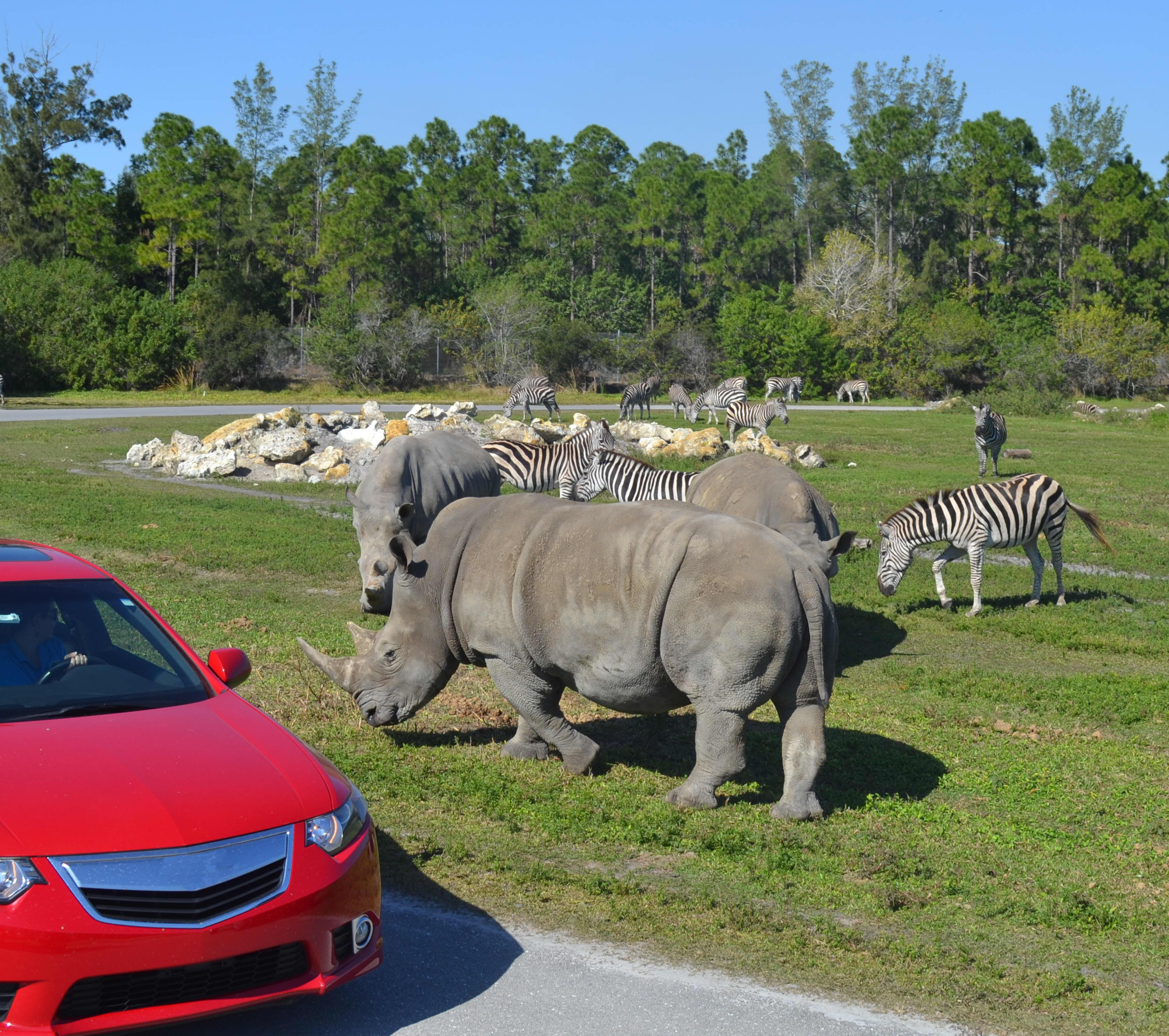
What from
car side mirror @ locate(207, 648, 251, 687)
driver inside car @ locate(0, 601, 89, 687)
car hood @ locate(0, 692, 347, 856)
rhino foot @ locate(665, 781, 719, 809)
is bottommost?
rhino foot @ locate(665, 781, 719, 809)

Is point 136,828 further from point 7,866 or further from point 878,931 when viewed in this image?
point 878,931

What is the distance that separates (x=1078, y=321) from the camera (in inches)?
2771

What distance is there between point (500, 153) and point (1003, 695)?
264 feet

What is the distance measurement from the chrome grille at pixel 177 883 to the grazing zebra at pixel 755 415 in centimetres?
3313

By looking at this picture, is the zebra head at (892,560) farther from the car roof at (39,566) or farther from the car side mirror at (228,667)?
the car roof at (39,566)

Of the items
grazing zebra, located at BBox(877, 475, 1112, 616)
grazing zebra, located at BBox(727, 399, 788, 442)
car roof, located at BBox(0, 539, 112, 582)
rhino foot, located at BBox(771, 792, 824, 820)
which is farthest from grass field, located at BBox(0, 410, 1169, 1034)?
grazing zebra, located at BBox(727, 399, 788, 442)

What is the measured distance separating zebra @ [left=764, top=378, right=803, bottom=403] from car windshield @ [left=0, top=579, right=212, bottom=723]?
177 ft

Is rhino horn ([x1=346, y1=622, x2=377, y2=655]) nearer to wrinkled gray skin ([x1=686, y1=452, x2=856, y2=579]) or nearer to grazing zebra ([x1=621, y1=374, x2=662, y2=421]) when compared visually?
wrinkled gray skin ([x1=686, y1=452, x2=856, y2=579])

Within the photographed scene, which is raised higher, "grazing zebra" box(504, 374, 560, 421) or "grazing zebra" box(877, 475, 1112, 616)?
"grazing zebra" box(504, 374, 560, 421)

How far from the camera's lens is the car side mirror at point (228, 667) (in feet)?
19.7

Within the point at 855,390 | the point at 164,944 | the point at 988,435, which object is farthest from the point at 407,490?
the point at 855,390

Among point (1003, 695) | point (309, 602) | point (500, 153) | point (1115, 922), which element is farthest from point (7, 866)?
point (500, 153)

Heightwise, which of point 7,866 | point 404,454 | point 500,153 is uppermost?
point 500,153

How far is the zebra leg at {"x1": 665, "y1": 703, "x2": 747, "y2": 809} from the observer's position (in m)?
7.29
